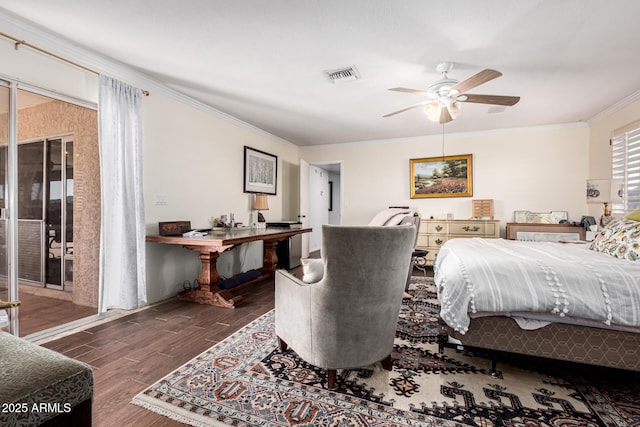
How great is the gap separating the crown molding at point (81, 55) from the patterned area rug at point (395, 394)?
2.74m

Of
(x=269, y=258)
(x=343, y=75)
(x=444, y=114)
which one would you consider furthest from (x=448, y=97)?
(x=269, y=258)

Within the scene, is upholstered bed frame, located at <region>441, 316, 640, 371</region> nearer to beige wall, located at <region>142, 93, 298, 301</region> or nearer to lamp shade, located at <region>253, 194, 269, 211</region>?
beige wall, located at <region>142, 93, 298, 301</region>

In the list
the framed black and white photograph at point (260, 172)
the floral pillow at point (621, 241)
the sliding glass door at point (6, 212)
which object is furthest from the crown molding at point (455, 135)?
the sliding glass door at point (6, 212)

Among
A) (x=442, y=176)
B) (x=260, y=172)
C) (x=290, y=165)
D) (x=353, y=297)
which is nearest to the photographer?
(x=353, y=297)

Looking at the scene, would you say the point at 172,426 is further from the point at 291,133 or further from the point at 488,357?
the point at 291,133

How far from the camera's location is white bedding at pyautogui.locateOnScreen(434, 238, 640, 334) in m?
1.55

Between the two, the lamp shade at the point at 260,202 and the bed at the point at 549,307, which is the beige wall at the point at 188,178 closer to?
the lamp shade at the point at 260,202

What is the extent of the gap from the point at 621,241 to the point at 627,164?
2.39 meters

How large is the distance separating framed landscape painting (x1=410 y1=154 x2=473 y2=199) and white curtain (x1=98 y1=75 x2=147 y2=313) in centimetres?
446

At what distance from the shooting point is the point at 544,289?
1629 millimetres

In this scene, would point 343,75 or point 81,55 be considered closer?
point 81,55

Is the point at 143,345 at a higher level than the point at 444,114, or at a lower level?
lower

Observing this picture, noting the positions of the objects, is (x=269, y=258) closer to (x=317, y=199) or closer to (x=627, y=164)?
(x=317, y=199)

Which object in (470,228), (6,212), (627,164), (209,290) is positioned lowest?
(209,290)
